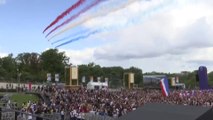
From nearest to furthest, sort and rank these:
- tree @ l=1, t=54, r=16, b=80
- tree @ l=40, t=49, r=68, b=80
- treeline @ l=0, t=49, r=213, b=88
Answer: treeline @ l=0, t=49, r=213, b=88 → tree @ l=1, t=54, r=16, b=80 → tree @ l=40, t=49, r=68, b=80

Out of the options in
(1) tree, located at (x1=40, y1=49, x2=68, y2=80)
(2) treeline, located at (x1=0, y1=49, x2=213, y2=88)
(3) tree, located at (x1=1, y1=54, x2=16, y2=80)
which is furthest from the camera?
(1) tree, located at (x1=40, y1=49, x2=68, y2=80)

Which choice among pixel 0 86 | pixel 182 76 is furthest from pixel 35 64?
pixel 182 76

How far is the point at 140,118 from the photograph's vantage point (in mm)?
7871

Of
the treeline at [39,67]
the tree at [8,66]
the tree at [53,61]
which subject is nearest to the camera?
the treeline at [39,67]

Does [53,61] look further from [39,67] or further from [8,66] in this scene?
[8,66]

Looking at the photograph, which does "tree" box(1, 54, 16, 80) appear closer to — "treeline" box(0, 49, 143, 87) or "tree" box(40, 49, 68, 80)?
"treeline" box(0, 49, 143, 87)

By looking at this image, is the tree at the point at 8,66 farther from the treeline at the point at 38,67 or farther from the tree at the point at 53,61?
the tree at the point at 53,61

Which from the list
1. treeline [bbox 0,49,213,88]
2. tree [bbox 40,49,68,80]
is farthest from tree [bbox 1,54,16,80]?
tree [bbox 40,49,68,80]

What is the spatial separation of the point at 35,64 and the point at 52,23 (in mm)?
118549

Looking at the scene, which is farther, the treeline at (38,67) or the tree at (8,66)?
the tree at (8,66)

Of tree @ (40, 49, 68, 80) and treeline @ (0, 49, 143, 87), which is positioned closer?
treeline @ (0, 49, 143, 87)

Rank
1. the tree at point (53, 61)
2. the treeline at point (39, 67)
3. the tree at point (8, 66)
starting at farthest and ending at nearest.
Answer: the tree at point (53, 61)
the tree at point (8, 66)
the treeline at point (39, 67)

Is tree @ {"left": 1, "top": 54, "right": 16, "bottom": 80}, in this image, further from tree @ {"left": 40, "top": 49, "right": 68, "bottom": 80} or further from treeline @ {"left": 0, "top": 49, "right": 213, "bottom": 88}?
tree @ {"left": 40, "top": 49, "right": 68, "bottom": 80}

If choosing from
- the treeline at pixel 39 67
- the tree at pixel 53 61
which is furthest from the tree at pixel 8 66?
the tree at pixel 53 61
